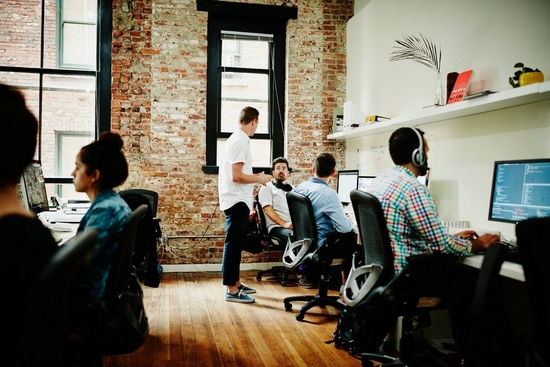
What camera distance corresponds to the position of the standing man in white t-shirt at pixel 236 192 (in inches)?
156

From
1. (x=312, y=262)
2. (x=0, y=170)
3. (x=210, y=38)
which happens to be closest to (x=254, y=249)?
(x=312, y=262)

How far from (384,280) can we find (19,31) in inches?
191

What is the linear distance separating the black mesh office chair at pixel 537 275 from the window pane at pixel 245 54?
4604 millimetres

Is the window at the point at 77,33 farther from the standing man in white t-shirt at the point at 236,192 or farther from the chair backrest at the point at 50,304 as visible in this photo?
the chair backrest at the point at 50,304

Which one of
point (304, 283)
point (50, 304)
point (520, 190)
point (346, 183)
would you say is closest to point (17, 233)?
point (50, 304)

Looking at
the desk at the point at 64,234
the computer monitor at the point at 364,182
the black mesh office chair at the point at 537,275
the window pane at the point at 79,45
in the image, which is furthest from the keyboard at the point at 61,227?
the window pane at the point at 79,45

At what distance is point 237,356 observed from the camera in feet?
9.31

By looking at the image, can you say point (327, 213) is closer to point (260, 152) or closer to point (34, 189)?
point (34, 189)

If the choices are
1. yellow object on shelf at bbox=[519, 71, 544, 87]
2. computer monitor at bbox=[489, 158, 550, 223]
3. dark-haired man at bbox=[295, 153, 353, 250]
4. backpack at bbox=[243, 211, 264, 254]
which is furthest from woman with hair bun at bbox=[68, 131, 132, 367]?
backpack at bbox=[243, 211, 264, 254]

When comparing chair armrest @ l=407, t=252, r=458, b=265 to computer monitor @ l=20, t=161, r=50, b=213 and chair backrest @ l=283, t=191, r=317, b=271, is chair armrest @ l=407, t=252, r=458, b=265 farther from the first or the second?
computer monitor @ l=20, t=161, r=50, b=213

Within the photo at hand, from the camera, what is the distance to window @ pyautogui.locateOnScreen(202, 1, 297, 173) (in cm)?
537

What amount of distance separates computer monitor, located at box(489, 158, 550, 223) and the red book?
27.5 inches

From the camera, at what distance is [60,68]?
5.14 m

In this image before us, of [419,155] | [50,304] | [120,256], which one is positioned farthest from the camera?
[419,155]
